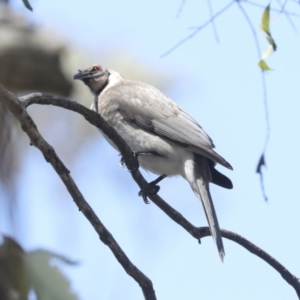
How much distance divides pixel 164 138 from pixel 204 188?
18.8 inches

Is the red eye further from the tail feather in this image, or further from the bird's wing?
the tail feather

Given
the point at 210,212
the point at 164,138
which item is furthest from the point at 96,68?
the point at 210,212

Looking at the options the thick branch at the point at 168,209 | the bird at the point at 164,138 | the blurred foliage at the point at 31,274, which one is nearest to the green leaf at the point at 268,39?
the thick branch at the point at 168,209

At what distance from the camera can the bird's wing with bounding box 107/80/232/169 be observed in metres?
4.14

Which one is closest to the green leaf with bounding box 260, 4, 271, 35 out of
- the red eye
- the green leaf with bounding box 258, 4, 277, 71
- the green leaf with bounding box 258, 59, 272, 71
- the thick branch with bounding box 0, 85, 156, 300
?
the green leaf with bounding box 258, 4, 277, 71

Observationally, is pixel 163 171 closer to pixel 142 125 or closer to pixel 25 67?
pixel 142 125

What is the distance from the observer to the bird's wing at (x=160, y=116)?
414cm

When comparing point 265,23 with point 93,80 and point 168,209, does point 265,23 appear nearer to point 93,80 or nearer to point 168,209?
point 168,209

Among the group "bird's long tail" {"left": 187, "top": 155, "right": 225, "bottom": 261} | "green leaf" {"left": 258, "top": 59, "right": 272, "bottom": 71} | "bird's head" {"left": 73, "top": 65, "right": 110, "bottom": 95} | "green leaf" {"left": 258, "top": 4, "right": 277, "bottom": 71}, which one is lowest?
"bird's long tail" {"left": 187, "top": 155, "right": 225, "bottom": 261}

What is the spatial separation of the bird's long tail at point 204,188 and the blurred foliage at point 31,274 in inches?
69.9

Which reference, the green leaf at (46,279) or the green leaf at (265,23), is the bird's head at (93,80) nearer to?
the green leaf at (265,23)

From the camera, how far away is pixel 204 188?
13.0ft

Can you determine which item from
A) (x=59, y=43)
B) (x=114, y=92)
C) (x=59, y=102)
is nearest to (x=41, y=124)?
(x=59, y=43)

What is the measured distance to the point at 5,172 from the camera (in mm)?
1725
